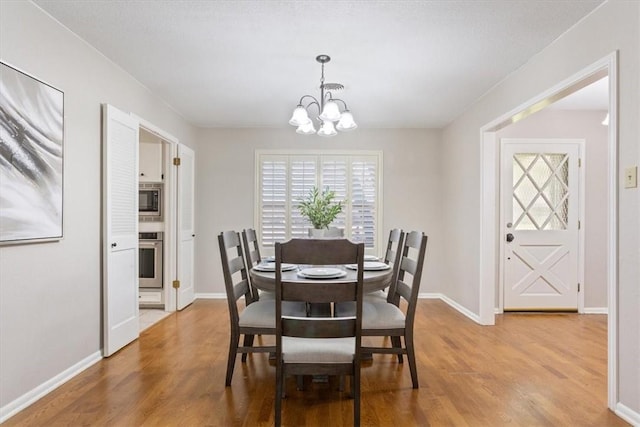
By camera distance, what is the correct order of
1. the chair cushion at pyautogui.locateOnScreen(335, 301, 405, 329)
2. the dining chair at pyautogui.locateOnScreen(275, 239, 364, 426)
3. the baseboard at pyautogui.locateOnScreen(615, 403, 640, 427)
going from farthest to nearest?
the chair cushion at pyautogui.locateOnScreen(335, 301, 405, 329) < the baseboard at pyautogui.locateOnScreen(615, 403, 640, 427) < the dining chair at pyautogui.locateOnScreen(275, 239, 364, 426)

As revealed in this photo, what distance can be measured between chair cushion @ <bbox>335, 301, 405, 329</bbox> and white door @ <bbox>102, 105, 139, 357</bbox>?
1839 mm

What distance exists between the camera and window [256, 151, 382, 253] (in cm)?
539

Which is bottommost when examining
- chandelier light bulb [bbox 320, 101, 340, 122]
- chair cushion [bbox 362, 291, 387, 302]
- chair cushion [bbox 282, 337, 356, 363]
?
chair cushion [bbox 282, 337, 356, 363]

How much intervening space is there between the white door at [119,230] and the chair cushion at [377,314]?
1.84 metres

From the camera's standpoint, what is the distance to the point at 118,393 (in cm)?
241

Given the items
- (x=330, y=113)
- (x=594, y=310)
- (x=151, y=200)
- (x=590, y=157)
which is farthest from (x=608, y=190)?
(x=151, y=200)

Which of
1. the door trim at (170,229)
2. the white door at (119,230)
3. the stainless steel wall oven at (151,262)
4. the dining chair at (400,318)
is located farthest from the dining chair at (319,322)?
the stainless steel wall oven at (151,262)

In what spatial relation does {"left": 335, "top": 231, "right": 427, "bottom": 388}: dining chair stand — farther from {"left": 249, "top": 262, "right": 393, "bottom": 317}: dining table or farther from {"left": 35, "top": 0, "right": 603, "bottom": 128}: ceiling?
{"left": 35, "top": 0, "right": 603, "bottom": 128}: ceiling

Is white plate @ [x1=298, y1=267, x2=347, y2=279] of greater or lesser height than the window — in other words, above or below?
below

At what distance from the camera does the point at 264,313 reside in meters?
2.53

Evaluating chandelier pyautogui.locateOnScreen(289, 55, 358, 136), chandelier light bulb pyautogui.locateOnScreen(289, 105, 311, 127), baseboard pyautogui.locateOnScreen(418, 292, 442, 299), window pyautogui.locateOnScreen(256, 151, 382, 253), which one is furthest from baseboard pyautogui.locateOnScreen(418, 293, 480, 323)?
chandelier light bulb pyautogui.locateOnScreen(289, 105, 311, 127)

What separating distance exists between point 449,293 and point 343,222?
5.57ft

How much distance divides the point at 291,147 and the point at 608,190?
3.86m

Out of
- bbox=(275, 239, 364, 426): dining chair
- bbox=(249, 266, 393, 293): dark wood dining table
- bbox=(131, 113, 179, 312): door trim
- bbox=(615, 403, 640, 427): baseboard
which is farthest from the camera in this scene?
bbox=(131, 113, 179, 312): door trim
